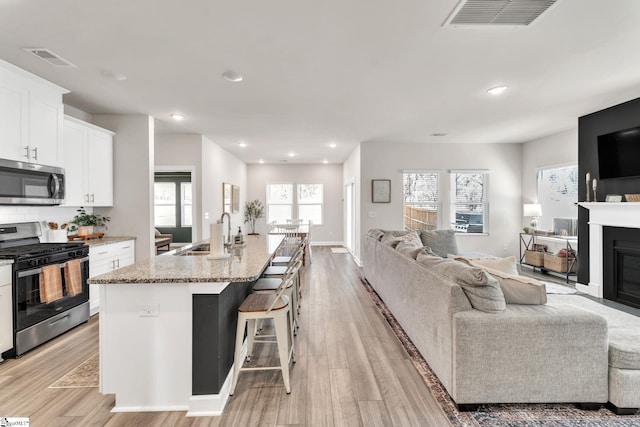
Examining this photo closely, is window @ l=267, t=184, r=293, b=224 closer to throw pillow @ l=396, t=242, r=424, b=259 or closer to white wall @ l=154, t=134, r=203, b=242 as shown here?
white wall @ l=154, t=134, r=203, b=242

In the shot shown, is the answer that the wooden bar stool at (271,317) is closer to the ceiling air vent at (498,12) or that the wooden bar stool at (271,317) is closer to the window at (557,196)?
the ceiling air vent at (498,12)

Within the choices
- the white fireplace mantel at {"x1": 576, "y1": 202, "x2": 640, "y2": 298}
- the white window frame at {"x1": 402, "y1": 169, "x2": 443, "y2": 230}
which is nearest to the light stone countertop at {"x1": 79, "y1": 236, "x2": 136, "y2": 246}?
the white window frame at {"x1": 402, "y1": 169, "x2": 443, "y2": 230}

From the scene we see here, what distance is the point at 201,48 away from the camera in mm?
2650

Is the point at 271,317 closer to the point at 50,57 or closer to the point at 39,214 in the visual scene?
the point at 50,57

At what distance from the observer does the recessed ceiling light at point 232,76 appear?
10.3 feet

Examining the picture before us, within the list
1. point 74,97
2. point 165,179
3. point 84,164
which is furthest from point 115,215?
point 165,179

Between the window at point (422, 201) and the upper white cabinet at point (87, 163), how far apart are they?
550cm

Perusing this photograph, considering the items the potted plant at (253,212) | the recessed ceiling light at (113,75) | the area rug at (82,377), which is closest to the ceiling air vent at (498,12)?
the recessed ceiling light at (113,75)

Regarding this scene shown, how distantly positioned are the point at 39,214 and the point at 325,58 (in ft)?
12.0

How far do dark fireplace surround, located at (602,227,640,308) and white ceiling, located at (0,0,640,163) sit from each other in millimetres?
1784

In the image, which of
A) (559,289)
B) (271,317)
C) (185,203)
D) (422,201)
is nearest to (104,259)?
(271,317)

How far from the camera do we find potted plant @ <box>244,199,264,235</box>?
9.73 metres

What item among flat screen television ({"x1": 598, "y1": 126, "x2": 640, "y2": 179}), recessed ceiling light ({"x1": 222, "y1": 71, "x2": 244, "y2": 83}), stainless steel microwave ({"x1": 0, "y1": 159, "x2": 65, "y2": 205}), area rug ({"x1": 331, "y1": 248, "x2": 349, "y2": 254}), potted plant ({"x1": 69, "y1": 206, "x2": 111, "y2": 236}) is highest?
recessed ceiling light ({"x1": 222, "y1": 71, "x2": 244, "y2": 83})

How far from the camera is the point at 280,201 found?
1007cm
